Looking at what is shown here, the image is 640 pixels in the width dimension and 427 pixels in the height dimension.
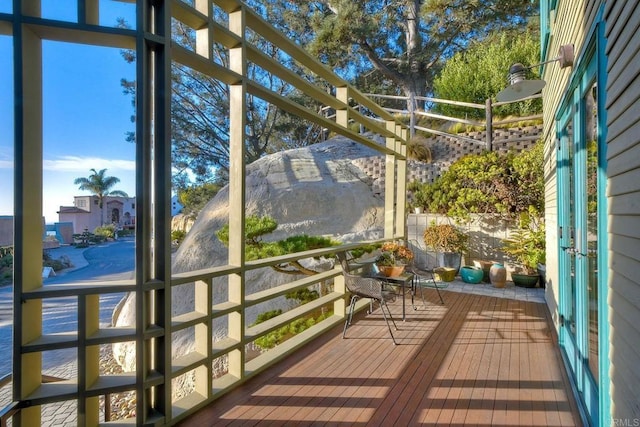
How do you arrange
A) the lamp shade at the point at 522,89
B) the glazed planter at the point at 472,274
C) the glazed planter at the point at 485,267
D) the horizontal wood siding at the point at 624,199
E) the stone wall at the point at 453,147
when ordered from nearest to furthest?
the horizontal wood siding at the point at 624,199
the lamp shade at the point at 522,89
the glazed planter at the point at 472,274
the glazed planter at the point at 485,267
the stone wall at the point at 453,147

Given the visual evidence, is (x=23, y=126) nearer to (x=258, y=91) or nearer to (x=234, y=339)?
(x=258, y=91)

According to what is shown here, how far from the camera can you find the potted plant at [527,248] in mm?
5441

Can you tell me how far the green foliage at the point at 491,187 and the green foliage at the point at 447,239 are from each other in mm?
425

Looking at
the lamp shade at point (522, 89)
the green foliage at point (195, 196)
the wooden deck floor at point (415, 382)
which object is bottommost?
the wooden deck floor at point (415, 382)

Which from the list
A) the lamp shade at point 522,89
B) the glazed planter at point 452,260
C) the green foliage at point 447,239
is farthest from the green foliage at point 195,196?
the lamp shade at point 522,89

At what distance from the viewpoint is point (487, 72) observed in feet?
31.5

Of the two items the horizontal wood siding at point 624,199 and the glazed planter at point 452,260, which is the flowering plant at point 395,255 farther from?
the horizontal wood siding at point 624,199

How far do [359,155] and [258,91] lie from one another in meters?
8.44

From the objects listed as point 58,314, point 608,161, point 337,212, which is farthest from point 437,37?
point 58,314

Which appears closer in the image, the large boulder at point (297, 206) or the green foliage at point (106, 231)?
the green foliage at point (106, 231)

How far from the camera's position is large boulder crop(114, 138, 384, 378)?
7863mm

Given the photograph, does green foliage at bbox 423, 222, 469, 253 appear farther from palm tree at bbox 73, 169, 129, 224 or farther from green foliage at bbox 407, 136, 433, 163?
palm tree at bbox 73, 169, 129, 224

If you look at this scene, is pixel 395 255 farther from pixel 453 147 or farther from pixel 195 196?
pixel 195 196

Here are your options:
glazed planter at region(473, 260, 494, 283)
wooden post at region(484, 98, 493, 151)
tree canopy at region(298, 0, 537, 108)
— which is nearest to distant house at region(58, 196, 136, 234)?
glazed planter at region(473, 260, 494, 283)
